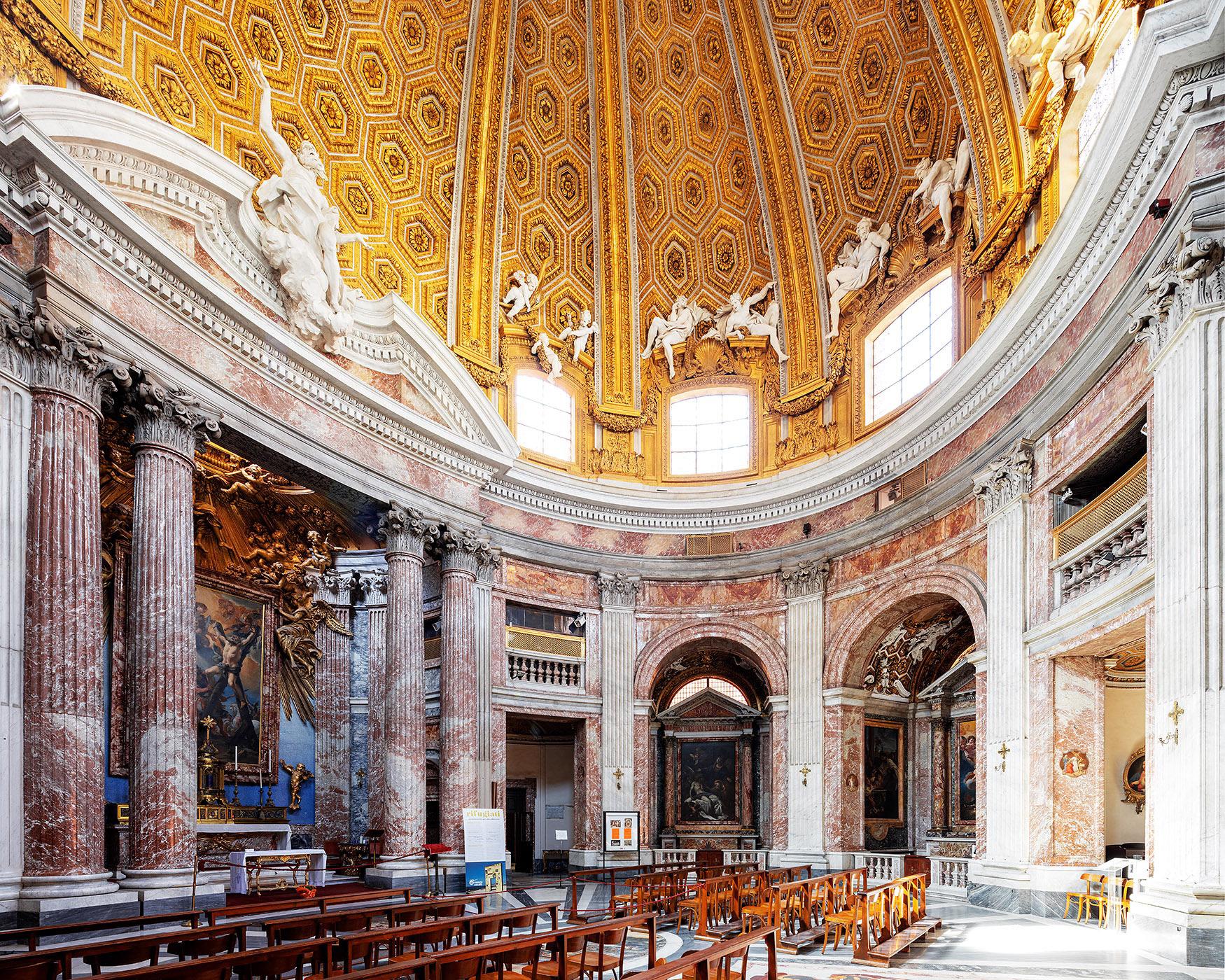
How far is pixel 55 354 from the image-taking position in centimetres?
1225

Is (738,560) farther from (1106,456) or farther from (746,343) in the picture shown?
(1106,456)

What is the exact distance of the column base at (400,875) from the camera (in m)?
17.2

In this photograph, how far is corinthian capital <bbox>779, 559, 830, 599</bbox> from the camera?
21719 mm

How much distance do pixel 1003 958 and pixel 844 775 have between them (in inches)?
414

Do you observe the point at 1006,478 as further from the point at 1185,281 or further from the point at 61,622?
the point at 61,622

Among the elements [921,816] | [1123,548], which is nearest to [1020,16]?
[1123,548]

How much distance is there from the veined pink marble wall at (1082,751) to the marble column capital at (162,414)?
42.1ft

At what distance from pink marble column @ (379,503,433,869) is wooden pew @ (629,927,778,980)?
9809 mm

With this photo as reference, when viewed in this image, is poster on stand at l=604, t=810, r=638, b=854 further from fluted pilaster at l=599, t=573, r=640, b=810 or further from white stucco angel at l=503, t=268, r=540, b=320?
white stucco angel at l=503, t=268, r=540, b=320

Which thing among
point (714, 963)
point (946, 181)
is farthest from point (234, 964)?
point (946, 181)

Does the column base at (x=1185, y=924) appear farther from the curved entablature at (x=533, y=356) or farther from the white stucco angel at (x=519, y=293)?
the white stucco angel at (x=519, y=293)

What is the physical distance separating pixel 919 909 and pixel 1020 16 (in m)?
14.1

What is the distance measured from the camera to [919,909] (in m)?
13.6

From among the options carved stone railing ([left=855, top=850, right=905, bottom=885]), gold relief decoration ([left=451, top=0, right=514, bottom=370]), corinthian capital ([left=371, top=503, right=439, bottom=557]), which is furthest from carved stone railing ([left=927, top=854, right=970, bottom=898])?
gold relief decoration ([left=451, top=0, right=514, bottom=370])
